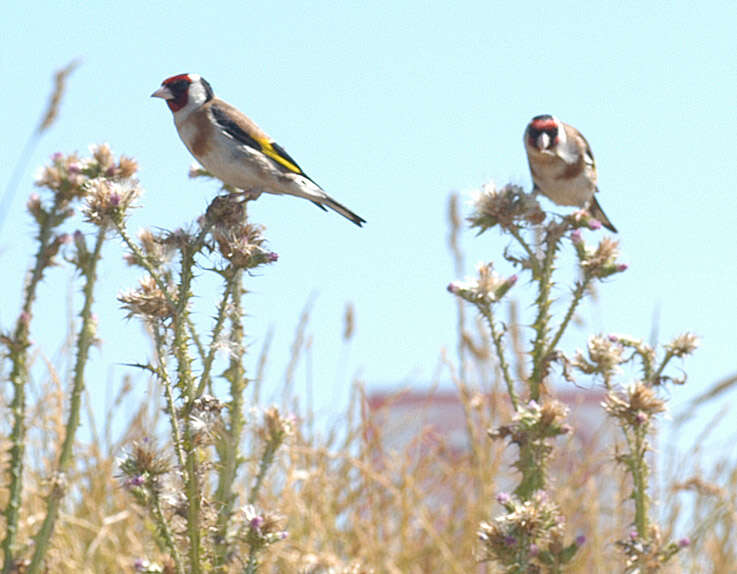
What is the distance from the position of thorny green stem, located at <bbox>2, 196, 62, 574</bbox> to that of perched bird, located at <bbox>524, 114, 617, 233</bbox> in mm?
1979

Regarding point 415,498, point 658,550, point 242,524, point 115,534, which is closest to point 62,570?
point 115,534

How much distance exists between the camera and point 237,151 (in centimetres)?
389

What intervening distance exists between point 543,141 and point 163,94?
159cm

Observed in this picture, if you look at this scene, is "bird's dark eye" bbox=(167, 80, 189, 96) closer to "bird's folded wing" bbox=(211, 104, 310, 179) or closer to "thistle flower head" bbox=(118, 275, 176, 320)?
"bird's folded wing" bbox=(211, 104, 310, 179)

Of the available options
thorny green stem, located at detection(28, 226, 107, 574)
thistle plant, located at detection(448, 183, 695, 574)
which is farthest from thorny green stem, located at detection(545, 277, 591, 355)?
thorny green stem, located at detection(28, 226, 107, 574)

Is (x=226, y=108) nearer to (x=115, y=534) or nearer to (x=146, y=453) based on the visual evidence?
(x=146, y=453)

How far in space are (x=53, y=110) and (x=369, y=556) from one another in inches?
95.6

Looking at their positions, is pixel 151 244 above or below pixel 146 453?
above

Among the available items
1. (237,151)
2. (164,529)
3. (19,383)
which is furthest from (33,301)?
(164,529)

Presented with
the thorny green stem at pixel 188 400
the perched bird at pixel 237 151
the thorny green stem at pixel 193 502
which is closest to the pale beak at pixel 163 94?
the perched bird at pixel 237 151

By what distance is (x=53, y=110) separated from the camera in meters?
4.62

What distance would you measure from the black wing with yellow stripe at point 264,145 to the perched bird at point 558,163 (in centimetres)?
119

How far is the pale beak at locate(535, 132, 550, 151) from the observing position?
4730mm

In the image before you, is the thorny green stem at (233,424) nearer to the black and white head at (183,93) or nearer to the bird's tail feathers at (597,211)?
the black and white head at (183,93)
